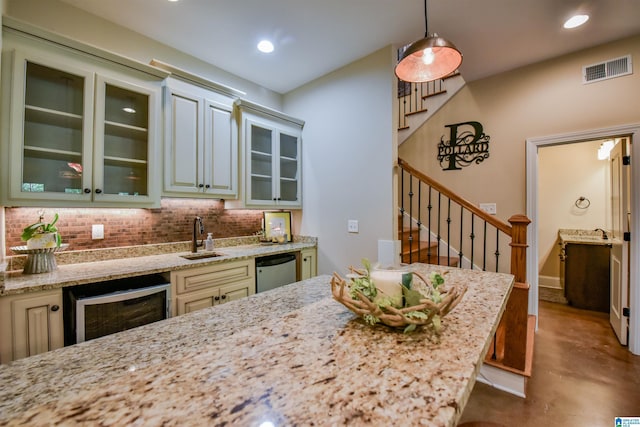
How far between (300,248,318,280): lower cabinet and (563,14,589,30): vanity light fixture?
9.98ft

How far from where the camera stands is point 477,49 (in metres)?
2.60

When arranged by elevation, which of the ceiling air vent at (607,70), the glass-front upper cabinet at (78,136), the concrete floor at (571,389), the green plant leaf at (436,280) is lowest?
the concrete floor at (571,389)

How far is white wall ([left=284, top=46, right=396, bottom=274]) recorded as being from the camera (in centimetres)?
261

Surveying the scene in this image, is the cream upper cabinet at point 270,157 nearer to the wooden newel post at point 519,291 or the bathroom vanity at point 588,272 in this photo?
the wooden newel post at point 519,291

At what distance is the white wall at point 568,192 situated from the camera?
3874 millimetres

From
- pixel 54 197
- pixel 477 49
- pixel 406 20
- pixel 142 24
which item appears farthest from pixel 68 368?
pixel 477 49

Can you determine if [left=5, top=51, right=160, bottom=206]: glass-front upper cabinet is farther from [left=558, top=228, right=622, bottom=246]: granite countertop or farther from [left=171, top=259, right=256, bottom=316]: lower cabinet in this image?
[left=558, top=228, right=622, bottom=246]: granite countertop

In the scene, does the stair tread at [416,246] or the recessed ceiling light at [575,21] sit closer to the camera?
the recessed ceiling light at [575,21]

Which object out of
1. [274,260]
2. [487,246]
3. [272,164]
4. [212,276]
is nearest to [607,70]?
[487,246]

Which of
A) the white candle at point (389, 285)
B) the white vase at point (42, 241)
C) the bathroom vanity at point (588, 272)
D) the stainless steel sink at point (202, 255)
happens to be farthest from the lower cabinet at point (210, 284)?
the bathroom vanity at point (588, 272)

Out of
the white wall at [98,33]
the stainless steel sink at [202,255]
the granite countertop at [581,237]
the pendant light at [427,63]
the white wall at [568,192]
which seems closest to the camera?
the pendant light at [427,63]

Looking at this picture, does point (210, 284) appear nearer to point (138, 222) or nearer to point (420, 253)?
point (138, 222)

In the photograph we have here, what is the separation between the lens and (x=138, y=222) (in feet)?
8.00

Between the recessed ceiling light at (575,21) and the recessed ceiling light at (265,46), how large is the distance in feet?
8.21
